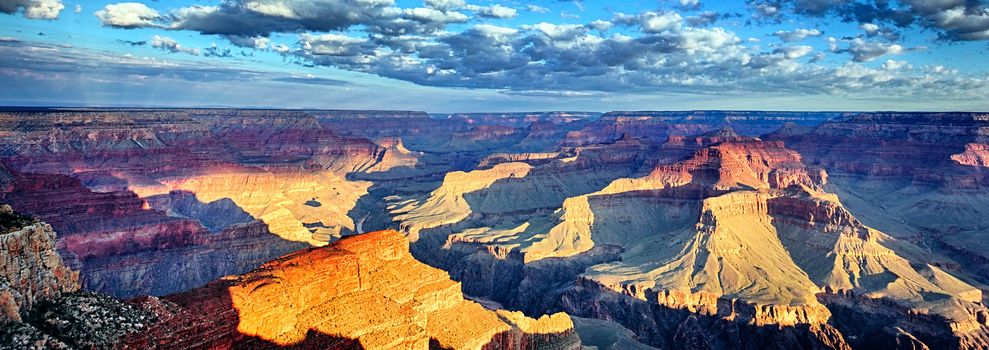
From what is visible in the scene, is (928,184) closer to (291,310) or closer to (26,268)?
(291,310)

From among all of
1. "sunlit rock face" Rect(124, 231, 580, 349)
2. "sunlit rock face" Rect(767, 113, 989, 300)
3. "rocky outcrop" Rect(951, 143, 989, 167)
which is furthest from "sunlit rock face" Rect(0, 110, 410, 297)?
"rocky outcrop" Rect(951, 143, 989, 167)

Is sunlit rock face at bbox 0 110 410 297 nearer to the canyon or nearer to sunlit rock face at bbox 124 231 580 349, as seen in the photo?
the canyon

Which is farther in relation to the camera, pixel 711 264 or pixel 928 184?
pixel 928 184

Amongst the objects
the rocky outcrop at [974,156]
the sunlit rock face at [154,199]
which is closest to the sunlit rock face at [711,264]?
the sunlit rock face at [154,199]

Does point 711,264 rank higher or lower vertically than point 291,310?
lower

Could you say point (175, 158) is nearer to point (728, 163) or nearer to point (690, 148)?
point (728, 163)

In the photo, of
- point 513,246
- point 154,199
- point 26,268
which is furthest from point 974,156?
point 154,199

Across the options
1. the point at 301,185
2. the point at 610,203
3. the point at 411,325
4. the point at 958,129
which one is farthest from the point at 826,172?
the point at 411,325
